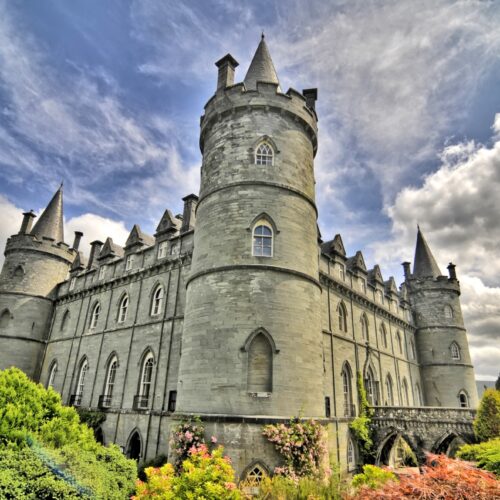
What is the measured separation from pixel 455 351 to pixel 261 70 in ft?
92.7

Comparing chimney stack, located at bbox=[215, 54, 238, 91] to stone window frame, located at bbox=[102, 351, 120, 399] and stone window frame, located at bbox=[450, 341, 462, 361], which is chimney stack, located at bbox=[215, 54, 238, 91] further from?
stone window frame, located at bbox=[450, 341, 462, 361]

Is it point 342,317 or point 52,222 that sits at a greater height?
point 52,222

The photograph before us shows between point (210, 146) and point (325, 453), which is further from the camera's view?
point (210, 146)

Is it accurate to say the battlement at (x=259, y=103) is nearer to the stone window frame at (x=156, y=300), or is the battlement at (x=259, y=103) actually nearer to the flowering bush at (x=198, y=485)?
the stone window frame at (x=156, y=300)

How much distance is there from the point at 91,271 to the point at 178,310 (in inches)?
449

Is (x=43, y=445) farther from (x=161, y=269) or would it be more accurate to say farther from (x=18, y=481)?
(x=161, y=269)

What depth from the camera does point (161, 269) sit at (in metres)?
21.8

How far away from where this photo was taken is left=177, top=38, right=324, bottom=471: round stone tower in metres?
12.5

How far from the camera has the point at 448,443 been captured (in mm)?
18406

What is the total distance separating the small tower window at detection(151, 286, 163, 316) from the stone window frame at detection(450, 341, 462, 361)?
25427 millimetres

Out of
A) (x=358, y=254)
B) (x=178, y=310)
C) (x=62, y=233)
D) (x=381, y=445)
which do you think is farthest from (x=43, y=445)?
(x=62, y=233)

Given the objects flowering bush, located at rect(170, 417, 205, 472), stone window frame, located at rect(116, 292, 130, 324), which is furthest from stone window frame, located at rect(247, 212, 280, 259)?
stone window frame, located at rect(116, 292, 130, 324)

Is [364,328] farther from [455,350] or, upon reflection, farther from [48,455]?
[48,455]

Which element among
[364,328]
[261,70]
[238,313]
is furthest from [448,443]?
Result: [261,70]
